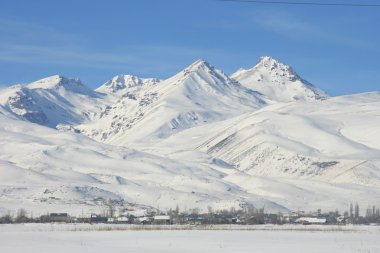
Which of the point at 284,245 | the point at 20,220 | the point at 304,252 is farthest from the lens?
the point at 20,220

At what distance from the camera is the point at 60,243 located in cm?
7662

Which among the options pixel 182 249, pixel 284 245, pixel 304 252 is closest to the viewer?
pixel 304 252

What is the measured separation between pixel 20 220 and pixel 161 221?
33.0m

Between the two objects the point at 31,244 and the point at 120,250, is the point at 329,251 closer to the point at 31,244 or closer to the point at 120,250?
the point at 120,250

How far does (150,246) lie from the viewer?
7488 cm

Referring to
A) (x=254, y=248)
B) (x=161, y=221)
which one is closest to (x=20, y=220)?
(x=161, y=221)

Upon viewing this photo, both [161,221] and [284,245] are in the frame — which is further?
[161,221]

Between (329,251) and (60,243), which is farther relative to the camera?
(60,243)

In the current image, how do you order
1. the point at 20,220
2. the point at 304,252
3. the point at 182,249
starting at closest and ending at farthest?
the point at 304,252 → the point at 182,249 → the point at 20,220

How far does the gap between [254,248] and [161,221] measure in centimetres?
12024

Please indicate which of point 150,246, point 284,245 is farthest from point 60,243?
point 284,245

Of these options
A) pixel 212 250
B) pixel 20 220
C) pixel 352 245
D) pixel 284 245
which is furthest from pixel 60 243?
pixel 20 220

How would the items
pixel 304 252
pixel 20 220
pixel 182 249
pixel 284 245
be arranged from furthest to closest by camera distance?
pixel 20 220 → pixel 284 245 → pixel 182 249 → pixel 304 252

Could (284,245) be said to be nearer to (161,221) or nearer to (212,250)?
(212,250)
